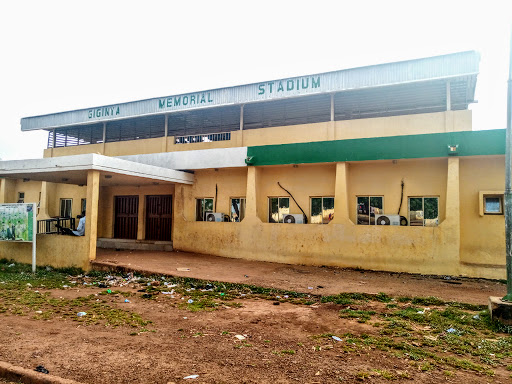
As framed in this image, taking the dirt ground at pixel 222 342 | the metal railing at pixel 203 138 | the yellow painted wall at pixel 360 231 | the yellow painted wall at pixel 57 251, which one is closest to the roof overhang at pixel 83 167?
the metal railing at pixel 203 138

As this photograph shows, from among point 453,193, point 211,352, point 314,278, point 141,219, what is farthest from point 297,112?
point 211,352

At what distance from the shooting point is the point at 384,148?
10.0 meters

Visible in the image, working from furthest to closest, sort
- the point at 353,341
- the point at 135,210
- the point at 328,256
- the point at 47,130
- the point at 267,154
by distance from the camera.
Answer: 1. the point at 47,130
2. the point at 135,210
3. the point at 267,154
4. the point at 328,256
5. the point at 353,341

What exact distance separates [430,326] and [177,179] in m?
9.80

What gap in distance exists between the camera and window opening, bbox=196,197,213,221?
525 inches

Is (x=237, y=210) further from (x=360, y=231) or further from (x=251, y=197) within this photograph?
(x=360, y=231)

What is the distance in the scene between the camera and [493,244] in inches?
367

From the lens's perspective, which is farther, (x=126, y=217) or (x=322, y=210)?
(x=126, y=217)

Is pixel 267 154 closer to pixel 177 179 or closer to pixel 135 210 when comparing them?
pixel 177 179

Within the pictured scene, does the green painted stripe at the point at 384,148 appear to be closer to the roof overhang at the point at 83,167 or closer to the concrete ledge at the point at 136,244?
the roof overhang at the point at 83,167

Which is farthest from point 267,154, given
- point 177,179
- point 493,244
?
point 493,244

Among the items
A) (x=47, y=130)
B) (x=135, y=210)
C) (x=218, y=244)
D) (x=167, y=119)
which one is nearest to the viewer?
(x=218, y=244)

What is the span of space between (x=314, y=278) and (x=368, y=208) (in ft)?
11.1

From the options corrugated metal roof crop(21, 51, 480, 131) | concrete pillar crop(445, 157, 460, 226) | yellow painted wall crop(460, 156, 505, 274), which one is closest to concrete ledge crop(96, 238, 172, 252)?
corrugated metal roof crop(21, 51, 480, 131)
